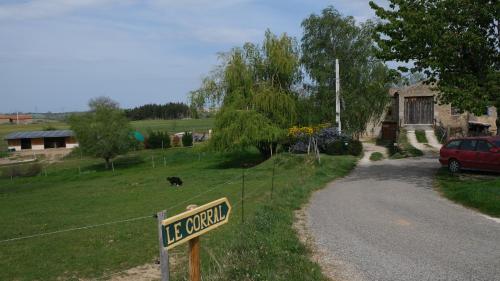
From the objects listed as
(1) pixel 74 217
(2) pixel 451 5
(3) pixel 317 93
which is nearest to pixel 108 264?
(1) pixel 74 217

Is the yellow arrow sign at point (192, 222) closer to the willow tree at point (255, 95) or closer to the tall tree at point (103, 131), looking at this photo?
the willow tree at point (255, 95)

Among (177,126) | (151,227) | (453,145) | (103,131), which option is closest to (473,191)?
(453,145)

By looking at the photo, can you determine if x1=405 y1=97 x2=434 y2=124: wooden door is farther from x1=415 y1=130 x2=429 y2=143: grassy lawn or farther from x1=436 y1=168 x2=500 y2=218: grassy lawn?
x1=436 y1=168 x2=500 y2=218: grassy lawn

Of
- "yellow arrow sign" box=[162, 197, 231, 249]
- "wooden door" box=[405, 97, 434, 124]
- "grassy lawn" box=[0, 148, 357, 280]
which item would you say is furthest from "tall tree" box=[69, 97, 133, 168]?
"yellow arrow sign" box=[162, 197, 231, 249]

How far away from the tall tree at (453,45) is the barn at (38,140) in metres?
64.1

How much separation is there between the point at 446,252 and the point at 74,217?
50.3ft

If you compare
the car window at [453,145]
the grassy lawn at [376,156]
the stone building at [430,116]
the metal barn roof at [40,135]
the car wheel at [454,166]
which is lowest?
the grassy lawn at [376,156]

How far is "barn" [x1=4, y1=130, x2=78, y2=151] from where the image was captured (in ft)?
242

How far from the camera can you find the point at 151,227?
1546 cm

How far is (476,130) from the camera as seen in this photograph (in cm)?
3522

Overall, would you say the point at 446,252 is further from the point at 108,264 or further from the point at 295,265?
the point at 108,264

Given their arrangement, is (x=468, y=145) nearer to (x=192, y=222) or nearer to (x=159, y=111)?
(x=192, y=222)

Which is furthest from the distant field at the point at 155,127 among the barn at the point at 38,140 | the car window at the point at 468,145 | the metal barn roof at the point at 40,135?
the car window at the point at 468,145

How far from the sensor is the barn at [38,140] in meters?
73.8
